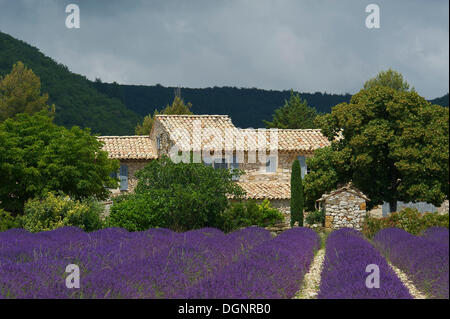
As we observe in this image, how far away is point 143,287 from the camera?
6.28 metres

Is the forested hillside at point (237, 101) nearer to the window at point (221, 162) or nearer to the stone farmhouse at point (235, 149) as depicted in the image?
the stone farmhouse at point (235, 149)

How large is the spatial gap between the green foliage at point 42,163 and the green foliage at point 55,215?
125cm

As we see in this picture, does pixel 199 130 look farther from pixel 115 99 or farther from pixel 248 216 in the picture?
pixel 115 99

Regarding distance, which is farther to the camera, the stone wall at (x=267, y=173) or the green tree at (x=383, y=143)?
the stone wall at (x=267, y=173)

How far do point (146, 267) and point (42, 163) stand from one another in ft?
39.1

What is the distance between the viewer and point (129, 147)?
27.5m

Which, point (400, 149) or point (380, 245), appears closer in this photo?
point (380, 245)

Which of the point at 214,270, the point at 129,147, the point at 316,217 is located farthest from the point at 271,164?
the point at 214,270

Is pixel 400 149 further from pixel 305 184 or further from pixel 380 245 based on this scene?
pixel 380 245

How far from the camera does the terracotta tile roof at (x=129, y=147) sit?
26.6 m

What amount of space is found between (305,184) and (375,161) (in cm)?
289

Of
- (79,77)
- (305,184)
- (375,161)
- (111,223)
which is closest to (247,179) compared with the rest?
(305,184)

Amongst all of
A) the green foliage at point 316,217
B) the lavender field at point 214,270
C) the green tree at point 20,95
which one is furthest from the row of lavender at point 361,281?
the green tree at point 20,95

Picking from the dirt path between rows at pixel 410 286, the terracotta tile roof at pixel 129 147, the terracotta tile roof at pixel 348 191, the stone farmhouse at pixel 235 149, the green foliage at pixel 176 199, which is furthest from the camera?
the terracotta tile roof at pixel 129 147
